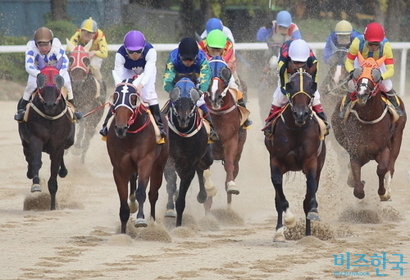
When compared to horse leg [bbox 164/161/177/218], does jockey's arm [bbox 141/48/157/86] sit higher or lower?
higher

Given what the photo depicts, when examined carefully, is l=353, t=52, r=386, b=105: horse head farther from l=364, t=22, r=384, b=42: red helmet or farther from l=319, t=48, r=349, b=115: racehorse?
l=319, t=48, r=349, b=115: racehorse

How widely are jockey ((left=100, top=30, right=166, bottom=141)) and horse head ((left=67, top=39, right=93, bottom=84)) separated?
571 cm

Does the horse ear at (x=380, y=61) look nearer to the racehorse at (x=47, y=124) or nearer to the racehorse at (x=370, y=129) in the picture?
the racehorse at (x=370, y=129)

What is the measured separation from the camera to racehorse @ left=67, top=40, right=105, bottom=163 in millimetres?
16000

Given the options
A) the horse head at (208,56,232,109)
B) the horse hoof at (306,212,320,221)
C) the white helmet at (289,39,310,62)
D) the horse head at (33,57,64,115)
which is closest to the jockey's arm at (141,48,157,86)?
the white helmet at (289,39,310,62)

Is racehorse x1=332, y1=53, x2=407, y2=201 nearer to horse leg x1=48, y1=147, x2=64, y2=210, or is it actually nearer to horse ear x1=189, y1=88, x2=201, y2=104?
horse ear x1=189, y1=88, x2=201, y2=104

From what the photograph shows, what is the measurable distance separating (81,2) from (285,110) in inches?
734

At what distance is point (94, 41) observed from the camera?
16.8 m

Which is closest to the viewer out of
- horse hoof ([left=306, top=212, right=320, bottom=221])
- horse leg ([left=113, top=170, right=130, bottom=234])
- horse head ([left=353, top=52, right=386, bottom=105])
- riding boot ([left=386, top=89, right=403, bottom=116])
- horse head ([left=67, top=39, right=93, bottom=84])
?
horse hoof ([left=306, top=212, right=320, bottom=221])

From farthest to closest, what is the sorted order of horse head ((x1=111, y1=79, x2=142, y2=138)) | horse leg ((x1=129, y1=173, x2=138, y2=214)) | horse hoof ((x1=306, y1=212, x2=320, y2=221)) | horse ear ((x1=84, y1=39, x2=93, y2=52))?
horse ear ((x1=84, y1=39, x2=93, y2=52)), horse leg ((x1=129, y1=173, x2=138, y2=214)), horse hoof ((x1=306, y1=212, x2=320, y2=221)), horse head ((x1=111, y1=79, x2=142, y2=138))

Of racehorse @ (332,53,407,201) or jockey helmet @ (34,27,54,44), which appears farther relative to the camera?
jockey helmet @ (34,27,54,44)

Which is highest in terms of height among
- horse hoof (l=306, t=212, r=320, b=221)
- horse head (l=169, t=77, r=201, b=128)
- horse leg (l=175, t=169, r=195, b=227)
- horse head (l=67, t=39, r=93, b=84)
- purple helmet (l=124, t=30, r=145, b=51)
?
horse head (l=67, t=39, r=93, b=84)

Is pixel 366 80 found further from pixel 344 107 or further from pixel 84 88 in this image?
pixel 84 88

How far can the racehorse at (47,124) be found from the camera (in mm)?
12094
